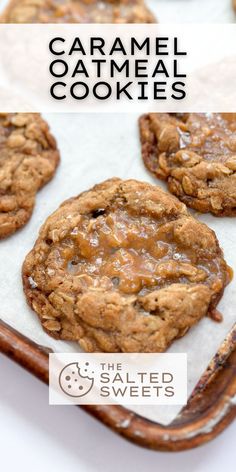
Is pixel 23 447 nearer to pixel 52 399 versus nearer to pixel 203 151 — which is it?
pixel 52 399

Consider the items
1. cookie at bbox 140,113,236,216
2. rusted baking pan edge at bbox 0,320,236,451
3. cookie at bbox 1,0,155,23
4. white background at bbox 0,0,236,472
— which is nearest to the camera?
rusted baking pan edge at bbox 0,320,236,451

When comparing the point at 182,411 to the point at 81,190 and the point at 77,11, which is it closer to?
the point at 81,190

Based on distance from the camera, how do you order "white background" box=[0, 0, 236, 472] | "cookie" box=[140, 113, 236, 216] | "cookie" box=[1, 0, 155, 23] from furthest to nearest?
"cookie" box=[1, 0, 155, 23] < "cookie" box=[140, 113, 236, 216] < "white background" box=[0, 0, 236, 472]

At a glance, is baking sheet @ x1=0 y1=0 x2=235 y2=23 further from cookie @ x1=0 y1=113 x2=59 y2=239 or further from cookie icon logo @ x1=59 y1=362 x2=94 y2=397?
cookie icon logo @ x1=59 y1=362 x2=94 y2=397

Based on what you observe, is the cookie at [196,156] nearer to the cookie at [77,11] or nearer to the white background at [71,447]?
the cookie at [77,11]

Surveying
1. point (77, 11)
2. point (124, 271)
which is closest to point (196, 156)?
point (124, 271)

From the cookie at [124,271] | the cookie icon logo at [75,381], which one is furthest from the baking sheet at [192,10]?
the cookie icon logo at [75,381]

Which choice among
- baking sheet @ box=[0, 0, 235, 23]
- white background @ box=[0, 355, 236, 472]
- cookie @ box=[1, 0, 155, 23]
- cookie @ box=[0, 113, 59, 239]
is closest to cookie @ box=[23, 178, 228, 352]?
cookie @ box=[0, 113, 59, 239]
